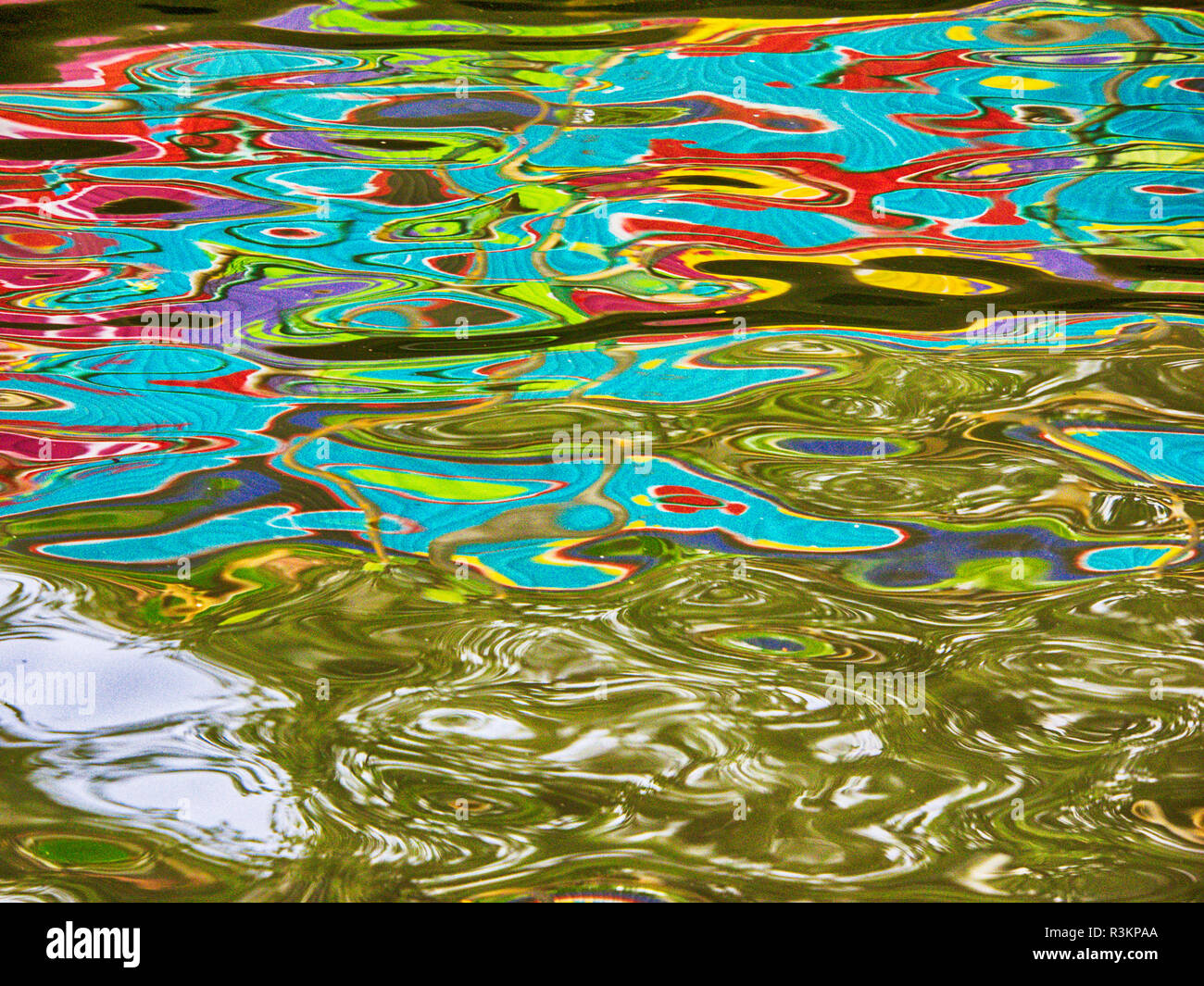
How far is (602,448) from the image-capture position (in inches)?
73.4

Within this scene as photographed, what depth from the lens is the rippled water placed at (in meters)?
1.35

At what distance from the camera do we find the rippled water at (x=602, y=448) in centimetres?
135

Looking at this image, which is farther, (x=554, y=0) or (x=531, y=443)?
(x=554, y=0)

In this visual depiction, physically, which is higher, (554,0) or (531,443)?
(554,0)

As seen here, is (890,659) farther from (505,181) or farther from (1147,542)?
(505,181)

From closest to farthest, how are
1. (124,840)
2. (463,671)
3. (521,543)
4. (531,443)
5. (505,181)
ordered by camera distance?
(124,840), (463,671), (521,543), (531,443), (505,181)

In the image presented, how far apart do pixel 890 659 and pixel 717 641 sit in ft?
0.85

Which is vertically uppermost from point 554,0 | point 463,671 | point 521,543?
point 554,0

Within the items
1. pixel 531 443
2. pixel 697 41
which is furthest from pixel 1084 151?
pixel 531 443

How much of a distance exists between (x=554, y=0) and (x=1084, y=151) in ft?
3.69

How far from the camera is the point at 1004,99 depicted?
2.11 m

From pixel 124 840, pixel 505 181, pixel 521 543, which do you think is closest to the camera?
pixel 124 840

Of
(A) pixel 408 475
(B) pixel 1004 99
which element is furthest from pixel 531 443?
(B) pixel 1004 99

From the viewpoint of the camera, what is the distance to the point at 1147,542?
1735mm
